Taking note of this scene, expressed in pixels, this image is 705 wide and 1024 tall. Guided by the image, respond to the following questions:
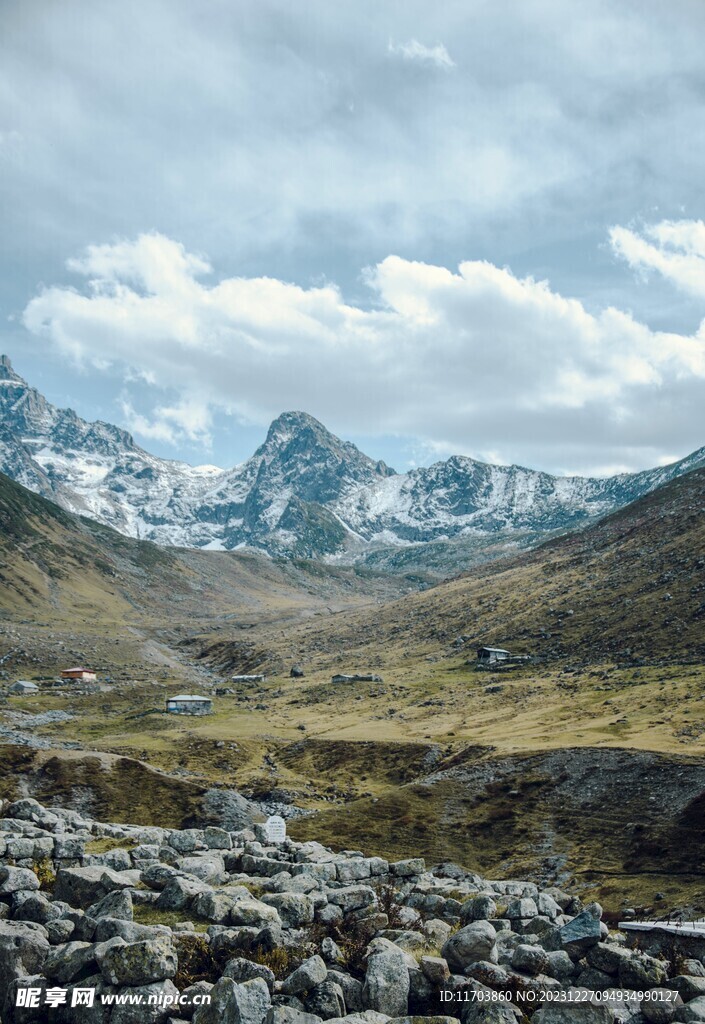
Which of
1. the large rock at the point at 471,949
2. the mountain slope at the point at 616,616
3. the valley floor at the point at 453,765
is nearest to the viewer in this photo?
the large rock at the point at 471,949

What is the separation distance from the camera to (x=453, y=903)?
2691 cm

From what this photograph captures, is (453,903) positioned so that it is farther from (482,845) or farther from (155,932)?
(482,845)

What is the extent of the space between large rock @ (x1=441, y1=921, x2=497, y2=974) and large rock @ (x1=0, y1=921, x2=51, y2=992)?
11038 millimetres

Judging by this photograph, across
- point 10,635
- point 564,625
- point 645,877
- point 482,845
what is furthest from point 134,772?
point 10,635

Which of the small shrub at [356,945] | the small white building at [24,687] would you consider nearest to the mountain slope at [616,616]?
the small white building at [24,687]

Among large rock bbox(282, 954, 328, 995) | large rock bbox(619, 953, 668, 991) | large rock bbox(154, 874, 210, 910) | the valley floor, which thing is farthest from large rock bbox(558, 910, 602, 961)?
the valley floor

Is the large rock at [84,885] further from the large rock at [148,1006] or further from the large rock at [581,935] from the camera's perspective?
the large rock at [581,935]

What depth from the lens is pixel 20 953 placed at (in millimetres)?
18188

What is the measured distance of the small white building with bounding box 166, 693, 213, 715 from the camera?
13100 cm

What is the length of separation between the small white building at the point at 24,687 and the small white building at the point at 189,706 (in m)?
34.5

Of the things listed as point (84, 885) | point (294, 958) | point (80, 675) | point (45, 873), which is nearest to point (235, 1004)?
point (294, 958)

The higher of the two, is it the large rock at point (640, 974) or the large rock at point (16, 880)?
the large rock at point (640, 974)

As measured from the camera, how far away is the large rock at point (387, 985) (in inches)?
693

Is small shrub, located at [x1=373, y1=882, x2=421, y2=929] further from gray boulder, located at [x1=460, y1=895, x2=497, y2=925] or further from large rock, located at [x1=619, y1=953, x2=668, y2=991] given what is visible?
large rock, located at [x1=619, y1=953, x2=668, y2=991]
